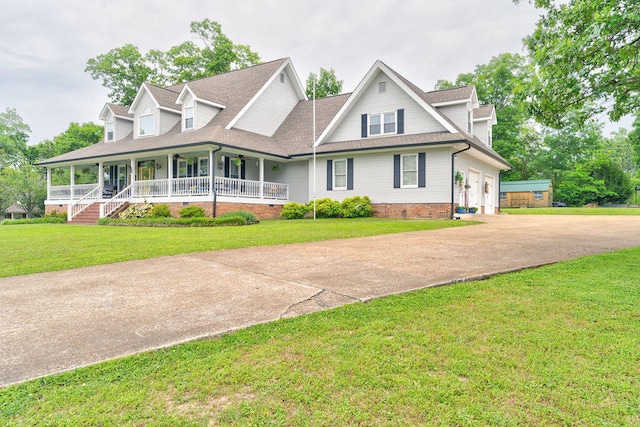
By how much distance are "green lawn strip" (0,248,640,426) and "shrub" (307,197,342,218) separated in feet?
47.9

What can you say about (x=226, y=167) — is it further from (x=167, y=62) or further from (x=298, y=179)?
Answer: (x=167, y=62)

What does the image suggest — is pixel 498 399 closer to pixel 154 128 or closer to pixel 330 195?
pixel 330 195

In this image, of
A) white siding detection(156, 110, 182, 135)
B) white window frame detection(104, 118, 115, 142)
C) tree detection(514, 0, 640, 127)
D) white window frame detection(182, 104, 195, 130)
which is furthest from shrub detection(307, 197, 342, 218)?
white window frame detection(104, 118, 115, 142)

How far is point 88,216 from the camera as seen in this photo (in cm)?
1986

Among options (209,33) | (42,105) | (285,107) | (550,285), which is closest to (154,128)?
(285,107)

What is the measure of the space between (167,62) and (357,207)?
1054 inches

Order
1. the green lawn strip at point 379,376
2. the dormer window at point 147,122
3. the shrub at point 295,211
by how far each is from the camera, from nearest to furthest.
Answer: the green lawn strip at point 379,376 → the shrub at point 295,211 → the dormer window at point 147,122

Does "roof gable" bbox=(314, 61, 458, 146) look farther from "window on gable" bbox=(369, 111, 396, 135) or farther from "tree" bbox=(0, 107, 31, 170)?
"tree" bbox=(0, 107, 31, 170)

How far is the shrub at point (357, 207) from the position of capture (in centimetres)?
1761

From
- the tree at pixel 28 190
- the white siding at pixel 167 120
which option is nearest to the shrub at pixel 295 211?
the white siding at pixel 167 120

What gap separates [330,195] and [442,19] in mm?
9977

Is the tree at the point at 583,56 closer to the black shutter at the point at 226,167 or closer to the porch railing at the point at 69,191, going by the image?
the black shutter at the point at 226,167

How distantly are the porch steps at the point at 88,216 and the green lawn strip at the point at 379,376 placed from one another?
19.6 metres

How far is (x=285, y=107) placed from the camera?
23578 millimetres
